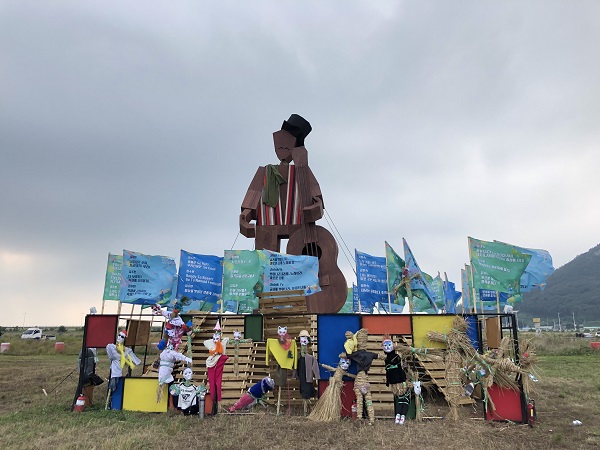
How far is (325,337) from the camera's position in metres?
9.65

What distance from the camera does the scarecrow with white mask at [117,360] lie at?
9867 mm

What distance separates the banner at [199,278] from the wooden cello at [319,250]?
310 centimetres

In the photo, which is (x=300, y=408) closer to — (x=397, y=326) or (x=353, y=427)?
(x=353, y=427)

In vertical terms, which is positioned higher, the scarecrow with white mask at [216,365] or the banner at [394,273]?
the banner at [394,273]

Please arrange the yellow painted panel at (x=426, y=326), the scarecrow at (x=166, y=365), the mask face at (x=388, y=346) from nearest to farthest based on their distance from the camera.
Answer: the mask face at (x=388, y=346) < the scarecrow at (x=166, y=365) < the yellow painted panel at (x=426, y=326)

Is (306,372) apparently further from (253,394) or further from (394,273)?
(394,273)

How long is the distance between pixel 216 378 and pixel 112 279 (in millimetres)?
8851

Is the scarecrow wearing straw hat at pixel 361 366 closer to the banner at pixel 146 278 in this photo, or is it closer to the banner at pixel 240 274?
the banner at pixel 240 274

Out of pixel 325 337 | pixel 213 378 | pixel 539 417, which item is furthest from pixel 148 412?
pixel 539 417

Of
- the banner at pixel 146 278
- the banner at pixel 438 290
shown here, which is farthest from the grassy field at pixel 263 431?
the banner at pixel 438 290

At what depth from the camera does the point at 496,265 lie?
12.9m

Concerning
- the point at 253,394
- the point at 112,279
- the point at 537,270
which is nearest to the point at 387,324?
the point at 253,394

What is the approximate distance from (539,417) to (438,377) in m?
2.45

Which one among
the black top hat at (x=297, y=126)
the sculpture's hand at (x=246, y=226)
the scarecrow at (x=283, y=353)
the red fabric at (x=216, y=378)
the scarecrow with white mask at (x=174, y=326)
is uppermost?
the black top hat at (x=297, y=126)
